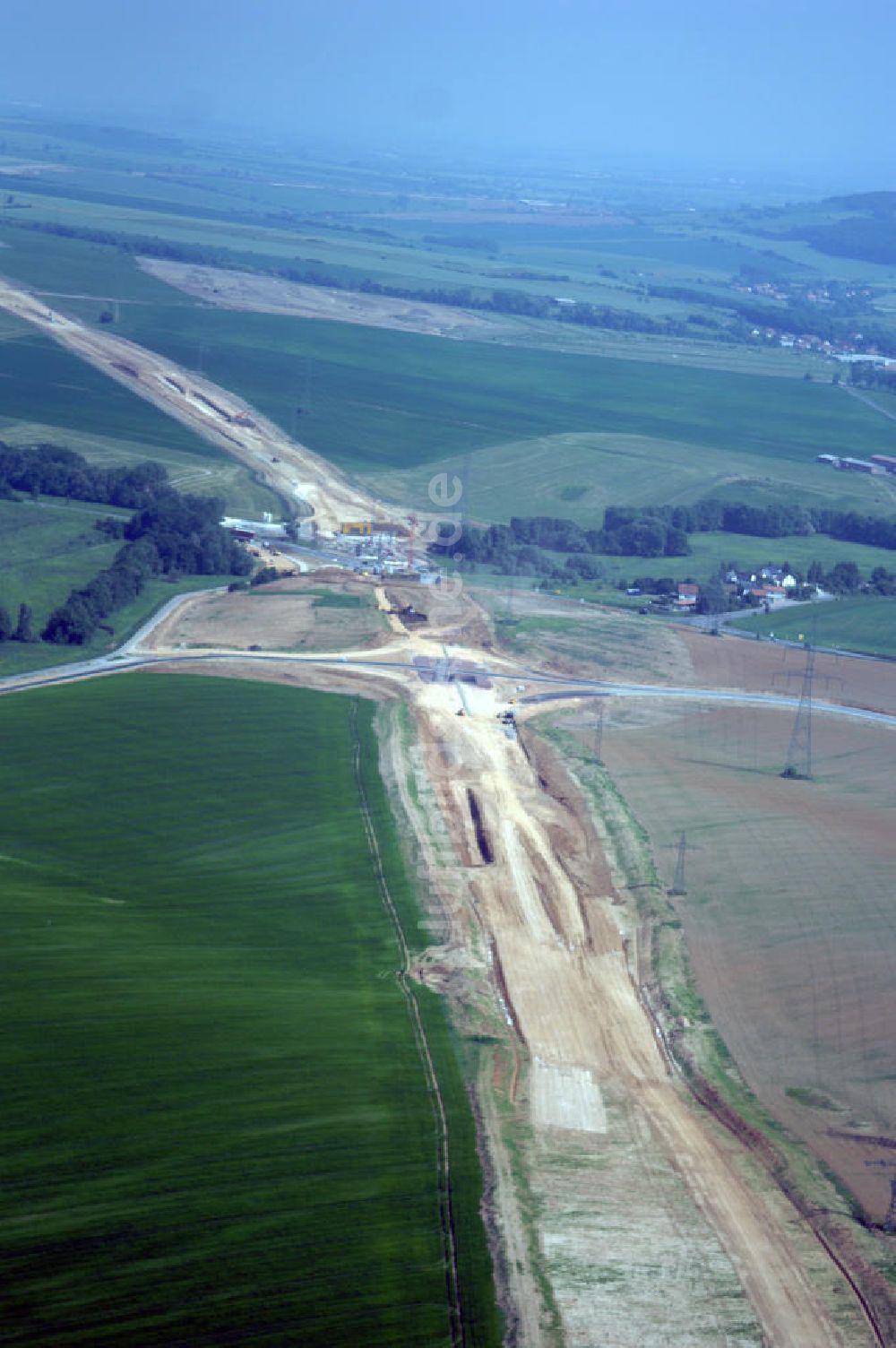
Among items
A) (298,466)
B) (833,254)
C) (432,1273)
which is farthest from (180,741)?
(833,254)

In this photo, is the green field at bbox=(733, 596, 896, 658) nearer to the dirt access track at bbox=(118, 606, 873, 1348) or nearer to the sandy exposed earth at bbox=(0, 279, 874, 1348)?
the sandy exposed earth at bbox=(0, 279, 874, 1348)

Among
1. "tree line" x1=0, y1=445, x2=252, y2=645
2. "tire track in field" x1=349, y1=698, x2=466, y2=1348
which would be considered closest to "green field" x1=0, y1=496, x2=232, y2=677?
"tree line" x1=0, y1=445, x2=252, y2=645

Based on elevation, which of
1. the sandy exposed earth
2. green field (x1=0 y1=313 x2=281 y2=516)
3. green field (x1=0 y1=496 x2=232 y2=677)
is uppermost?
green field (x1=0 y1=313 x2=281 y2=516)

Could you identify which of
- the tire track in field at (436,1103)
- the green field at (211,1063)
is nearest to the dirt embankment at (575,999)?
the tire track in field at (436,1103)

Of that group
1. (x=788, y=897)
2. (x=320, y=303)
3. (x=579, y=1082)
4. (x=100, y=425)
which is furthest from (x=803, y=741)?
(x=320, y=303)

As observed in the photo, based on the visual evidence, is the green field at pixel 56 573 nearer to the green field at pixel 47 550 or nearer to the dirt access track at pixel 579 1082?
the green field at pixel 47 550

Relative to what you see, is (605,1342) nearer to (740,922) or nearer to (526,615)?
(740,922)
